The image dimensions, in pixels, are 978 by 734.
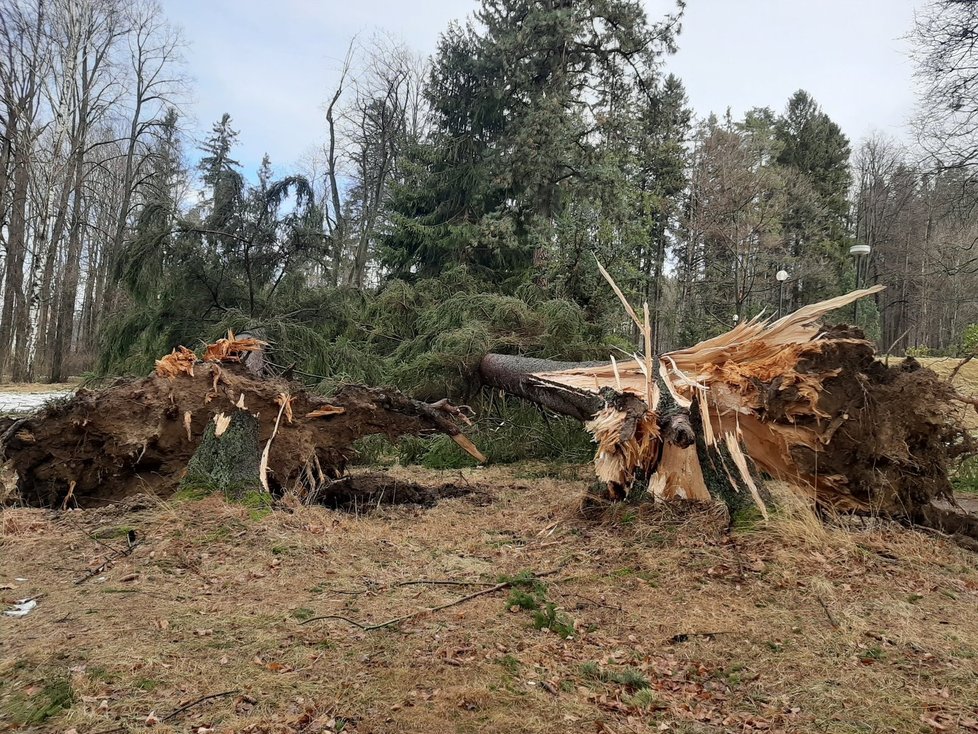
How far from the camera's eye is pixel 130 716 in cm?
192

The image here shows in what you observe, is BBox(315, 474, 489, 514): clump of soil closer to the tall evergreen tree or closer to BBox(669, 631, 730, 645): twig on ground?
BBox(669, 631, 730, 645): twig on ground

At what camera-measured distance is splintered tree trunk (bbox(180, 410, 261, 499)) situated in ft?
14.1

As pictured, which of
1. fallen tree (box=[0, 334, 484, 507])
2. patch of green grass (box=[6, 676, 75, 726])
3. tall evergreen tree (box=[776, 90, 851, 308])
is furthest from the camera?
tall evergreen tree (box=[776, 90, 851, 308])

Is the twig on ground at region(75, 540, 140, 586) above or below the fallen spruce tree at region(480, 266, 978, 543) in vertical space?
below

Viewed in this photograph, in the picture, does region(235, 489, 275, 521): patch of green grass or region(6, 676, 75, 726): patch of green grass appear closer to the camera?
region(6, 676, 75, 726): patch of green grass

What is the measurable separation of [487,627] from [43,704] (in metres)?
1.57

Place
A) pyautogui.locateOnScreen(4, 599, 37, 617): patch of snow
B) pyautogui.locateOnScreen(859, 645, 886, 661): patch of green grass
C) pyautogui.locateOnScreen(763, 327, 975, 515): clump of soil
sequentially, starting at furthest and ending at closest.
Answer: pyautogui.locateOnScreen(763, 327, 975, 515): clump of soil → pyautogui.locateOnScreen(4, 599, 37, 617): patch of snow → pyautogui.locateOnScreen(859, 645, 886, 661): patch of green grass

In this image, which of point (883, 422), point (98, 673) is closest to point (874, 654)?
point (883, 422)

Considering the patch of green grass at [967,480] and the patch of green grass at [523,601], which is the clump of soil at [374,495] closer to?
the patch of green grass at [523,601]

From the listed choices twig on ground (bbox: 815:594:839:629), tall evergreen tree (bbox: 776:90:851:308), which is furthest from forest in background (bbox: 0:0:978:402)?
twig on ground (bbox: 815:594:839:629)

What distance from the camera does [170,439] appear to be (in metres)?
4.61

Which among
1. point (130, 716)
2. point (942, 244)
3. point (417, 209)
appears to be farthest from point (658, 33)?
point (130, 716)

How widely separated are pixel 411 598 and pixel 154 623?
1.10 m

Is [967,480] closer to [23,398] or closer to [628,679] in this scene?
[628,679]
